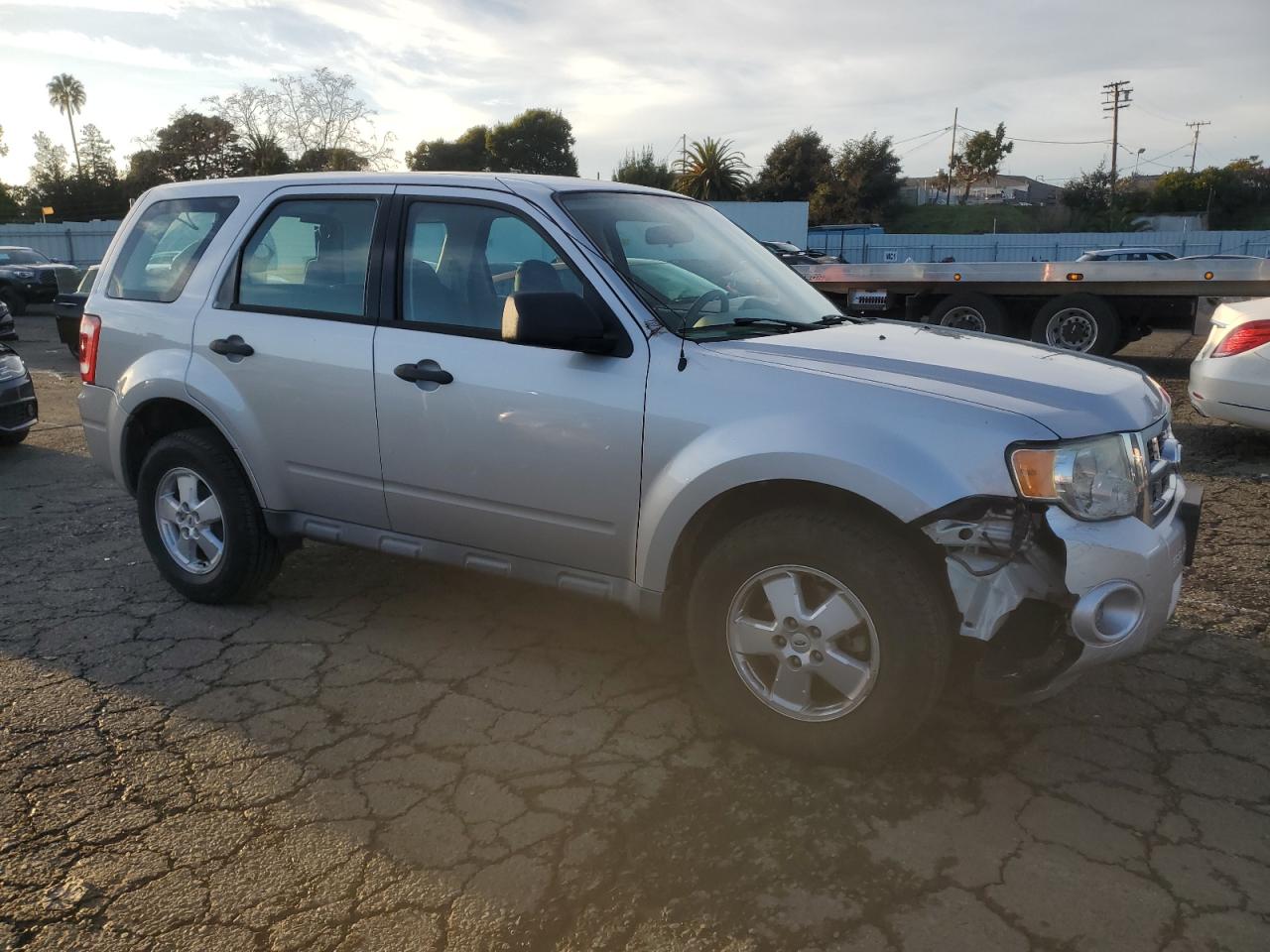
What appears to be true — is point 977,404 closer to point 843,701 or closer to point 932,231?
point 843,701

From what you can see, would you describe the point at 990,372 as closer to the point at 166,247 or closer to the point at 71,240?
the point at 166,247

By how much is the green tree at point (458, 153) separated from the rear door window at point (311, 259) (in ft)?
207

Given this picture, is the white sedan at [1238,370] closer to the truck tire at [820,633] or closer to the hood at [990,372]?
the hood at [990,372]

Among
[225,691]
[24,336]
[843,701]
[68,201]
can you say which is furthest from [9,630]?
[68,201]

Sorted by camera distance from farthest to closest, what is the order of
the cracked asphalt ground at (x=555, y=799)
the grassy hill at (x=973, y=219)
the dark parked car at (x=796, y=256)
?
the grassy hill at (x=973, y=219), the dark parked car at (x=796, y=256), the cracked asphalt ground at (x=555, y=799)

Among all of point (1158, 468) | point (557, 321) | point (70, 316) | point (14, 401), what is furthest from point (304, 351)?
point (70, 316)

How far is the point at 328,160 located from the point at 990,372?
5003 centimetres

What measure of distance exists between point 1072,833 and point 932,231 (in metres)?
55.9

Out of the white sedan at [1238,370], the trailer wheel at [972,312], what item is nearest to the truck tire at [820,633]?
the white sedan at [1238,370]

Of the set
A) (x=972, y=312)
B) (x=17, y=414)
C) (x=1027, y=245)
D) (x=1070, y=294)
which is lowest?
(x=17, y=414)

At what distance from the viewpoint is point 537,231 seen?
3.48 metres

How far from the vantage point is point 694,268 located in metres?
3.71

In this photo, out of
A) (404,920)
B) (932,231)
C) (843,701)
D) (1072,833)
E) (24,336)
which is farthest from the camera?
(932,231)

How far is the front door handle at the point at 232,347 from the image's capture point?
401 centimetres
